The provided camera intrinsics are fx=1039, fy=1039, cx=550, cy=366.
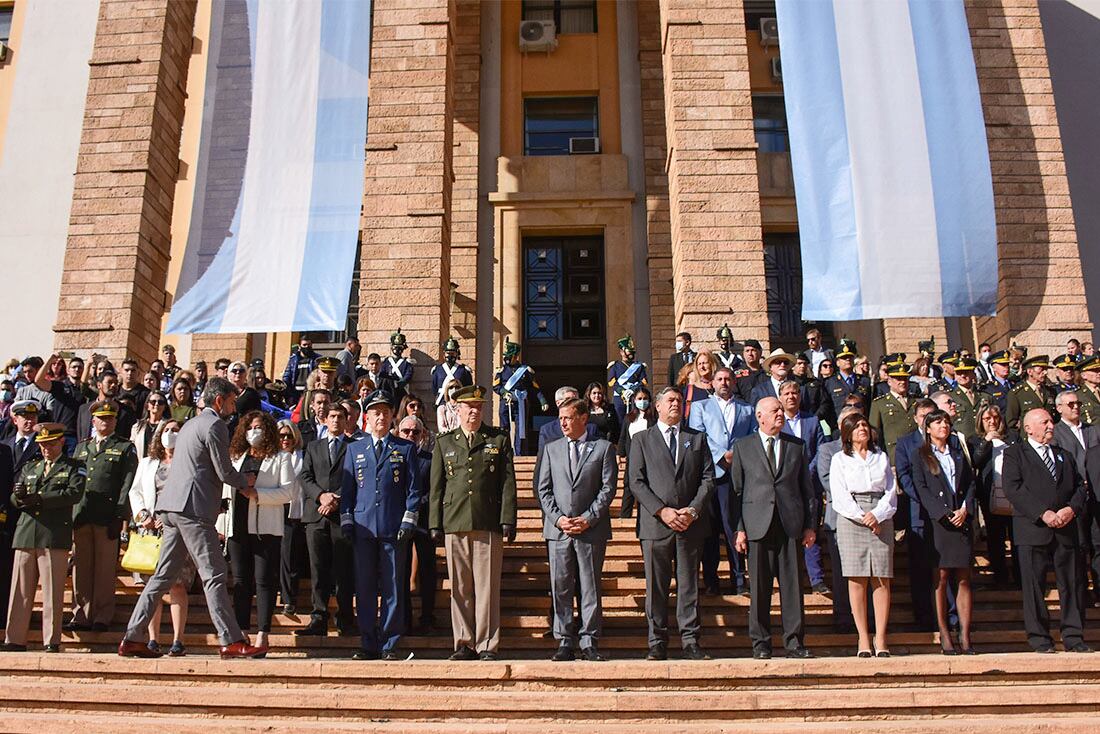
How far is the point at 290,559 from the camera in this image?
8133 mm

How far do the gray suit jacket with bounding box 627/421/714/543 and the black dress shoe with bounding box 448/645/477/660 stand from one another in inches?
56.1

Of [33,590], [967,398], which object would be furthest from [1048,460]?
[33,590]

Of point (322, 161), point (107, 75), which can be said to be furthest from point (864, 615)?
point (107, 75)

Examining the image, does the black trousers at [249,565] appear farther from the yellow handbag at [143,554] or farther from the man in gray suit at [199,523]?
the man in gray suit at [199,523]

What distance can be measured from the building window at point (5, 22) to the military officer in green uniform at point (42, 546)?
580 inches

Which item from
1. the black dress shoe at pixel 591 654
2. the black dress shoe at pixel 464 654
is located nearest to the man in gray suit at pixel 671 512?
the black dress shoe at pixel 591 654

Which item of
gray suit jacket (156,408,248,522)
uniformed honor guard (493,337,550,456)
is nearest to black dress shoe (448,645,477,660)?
gray suit jacket (156,408,248,522)

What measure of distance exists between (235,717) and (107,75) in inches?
482

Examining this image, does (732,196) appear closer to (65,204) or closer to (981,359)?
(981,359)

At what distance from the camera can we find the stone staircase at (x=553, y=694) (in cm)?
600

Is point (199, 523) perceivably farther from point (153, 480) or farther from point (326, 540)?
point (153, 480)

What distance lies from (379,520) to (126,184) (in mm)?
9618

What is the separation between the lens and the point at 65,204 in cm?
1778

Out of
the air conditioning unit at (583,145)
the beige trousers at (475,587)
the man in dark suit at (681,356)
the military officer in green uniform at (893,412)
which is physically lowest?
the beige trousers at (475,587)
